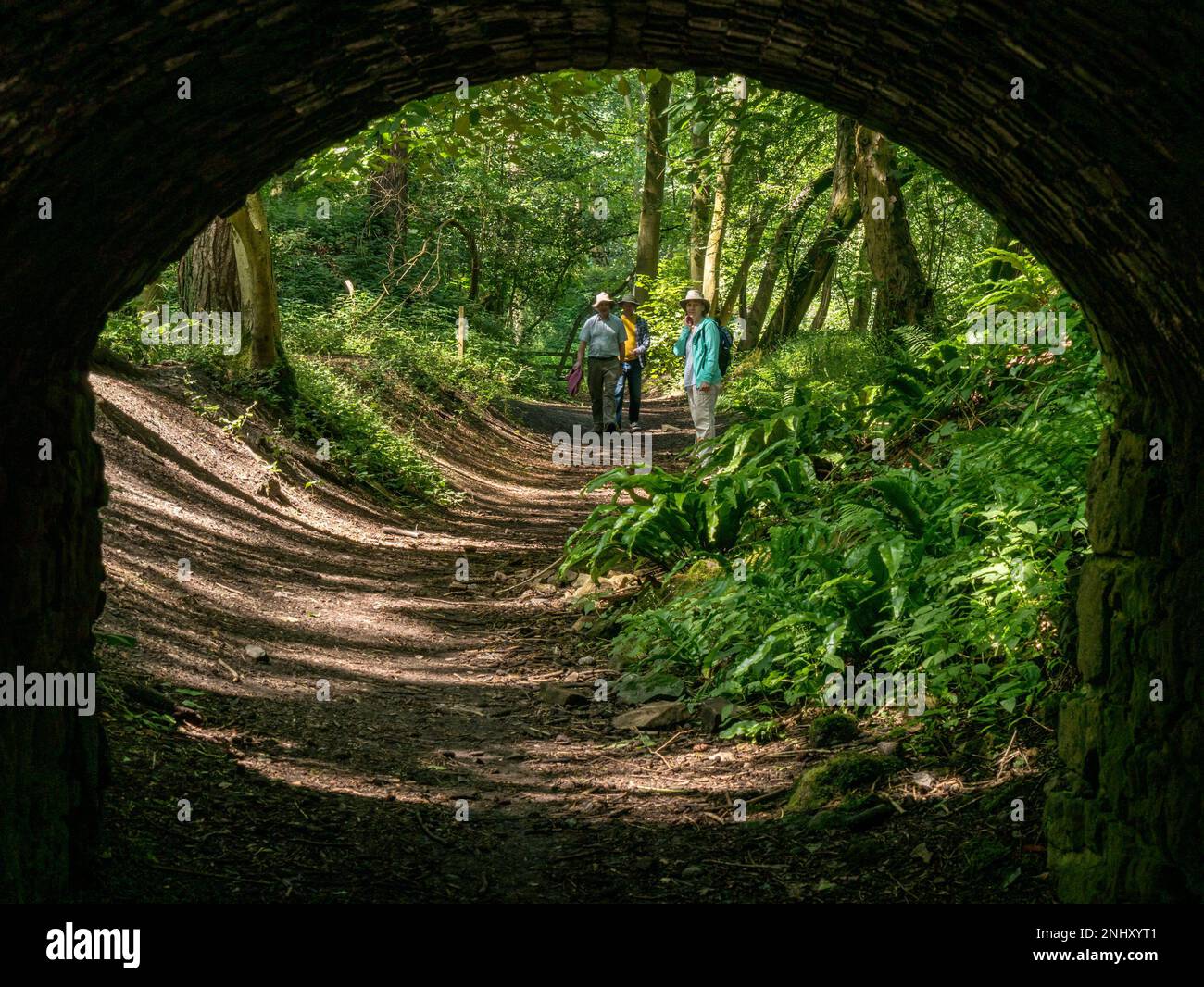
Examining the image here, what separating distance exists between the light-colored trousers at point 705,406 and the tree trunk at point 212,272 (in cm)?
560

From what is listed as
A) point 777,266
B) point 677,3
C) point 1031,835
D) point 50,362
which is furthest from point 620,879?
point 777,266

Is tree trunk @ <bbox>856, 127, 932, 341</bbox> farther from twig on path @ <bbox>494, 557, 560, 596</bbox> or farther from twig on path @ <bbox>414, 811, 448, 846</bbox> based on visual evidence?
twig on path @ <bbox>414, 811, 448, 846</bbox>

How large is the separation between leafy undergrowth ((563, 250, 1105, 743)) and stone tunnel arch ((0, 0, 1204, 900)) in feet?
3.57

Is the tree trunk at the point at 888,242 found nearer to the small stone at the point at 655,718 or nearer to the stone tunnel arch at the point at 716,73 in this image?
the small stone at the point at 655,718

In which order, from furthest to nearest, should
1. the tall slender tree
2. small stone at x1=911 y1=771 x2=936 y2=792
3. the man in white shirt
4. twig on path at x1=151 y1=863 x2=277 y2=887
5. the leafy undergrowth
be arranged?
the man in white shirt
the tall slender tree
the leafy undergrowth
small stone at x1=911 y1=771 x2=936 y2=792
twig on path at x1=151 y1=863 x2=277 y2=887

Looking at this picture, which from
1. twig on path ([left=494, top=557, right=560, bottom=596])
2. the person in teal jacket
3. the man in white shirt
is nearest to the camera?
twig on path ([left=494, top=557, right=560, bottom=596])

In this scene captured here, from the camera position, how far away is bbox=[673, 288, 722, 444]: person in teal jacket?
38.4 feet

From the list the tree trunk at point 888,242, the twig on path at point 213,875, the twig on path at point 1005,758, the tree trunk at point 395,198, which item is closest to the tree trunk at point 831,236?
the tree trunk at point 888,242

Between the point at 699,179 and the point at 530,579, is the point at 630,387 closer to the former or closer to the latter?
the point at 699,179

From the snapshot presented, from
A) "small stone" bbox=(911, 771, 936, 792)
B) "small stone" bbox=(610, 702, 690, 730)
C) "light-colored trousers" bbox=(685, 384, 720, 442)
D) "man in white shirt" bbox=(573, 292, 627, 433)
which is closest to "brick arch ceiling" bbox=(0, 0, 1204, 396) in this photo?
A: "small stone" bbox=(911, 771, 936, 792)

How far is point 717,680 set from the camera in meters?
6.18

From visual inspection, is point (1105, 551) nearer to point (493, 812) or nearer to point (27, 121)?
point (493, 812)

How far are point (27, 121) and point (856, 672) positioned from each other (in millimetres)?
4413
